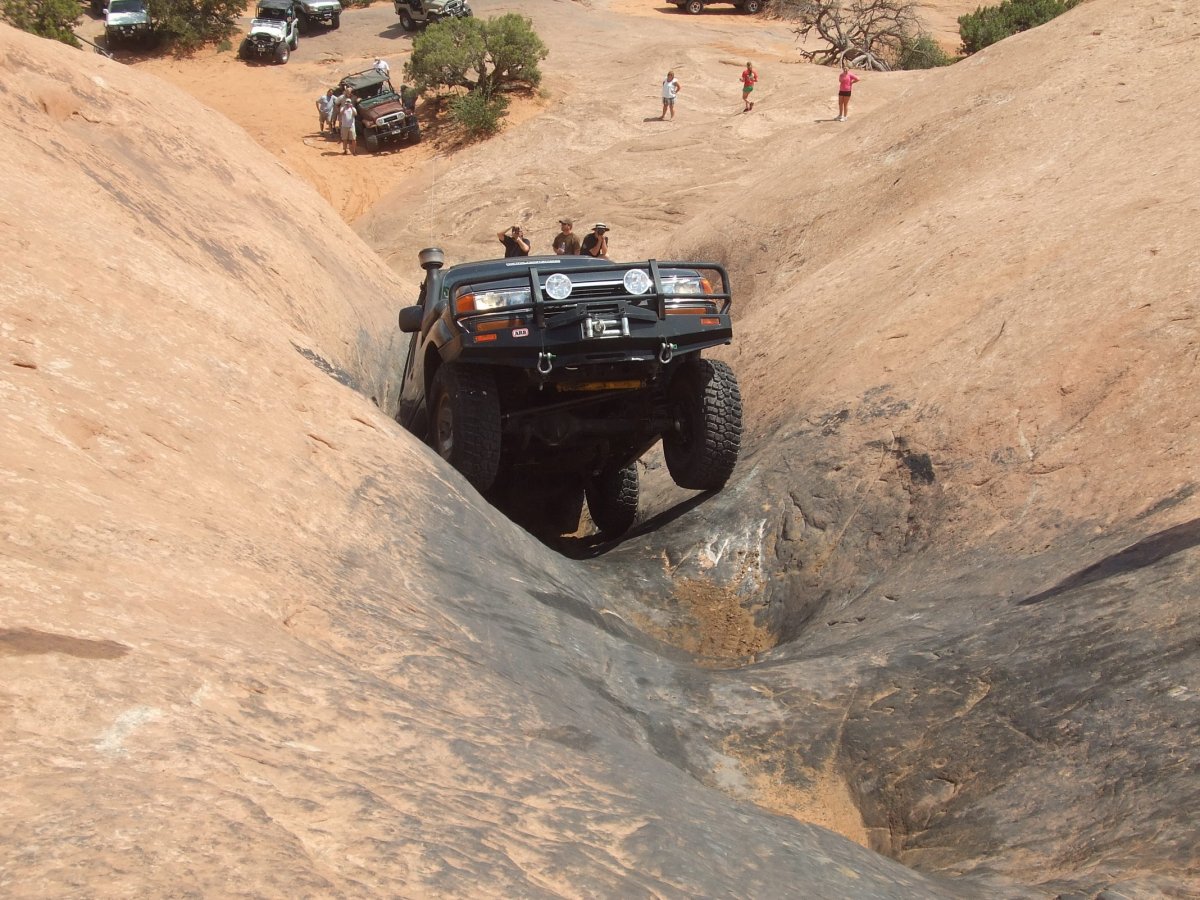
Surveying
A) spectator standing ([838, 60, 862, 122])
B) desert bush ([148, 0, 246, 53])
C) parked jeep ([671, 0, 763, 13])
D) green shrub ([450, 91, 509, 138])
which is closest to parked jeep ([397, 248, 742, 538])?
spectator standing ([838, 60, 862, 122])

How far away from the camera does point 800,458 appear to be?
8633 millimetres

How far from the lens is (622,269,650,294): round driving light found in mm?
7043

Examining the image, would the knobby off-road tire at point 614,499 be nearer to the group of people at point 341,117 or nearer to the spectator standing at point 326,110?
the group of people at point 341,117

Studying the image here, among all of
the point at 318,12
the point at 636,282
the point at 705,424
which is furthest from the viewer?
the point at 318,12

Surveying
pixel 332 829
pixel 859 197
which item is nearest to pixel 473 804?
pixel 332 829

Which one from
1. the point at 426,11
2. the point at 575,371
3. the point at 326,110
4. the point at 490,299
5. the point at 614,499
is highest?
the point at 426,11

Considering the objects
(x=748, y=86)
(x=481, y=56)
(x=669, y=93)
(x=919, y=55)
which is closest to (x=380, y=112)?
(x=481, y=56)

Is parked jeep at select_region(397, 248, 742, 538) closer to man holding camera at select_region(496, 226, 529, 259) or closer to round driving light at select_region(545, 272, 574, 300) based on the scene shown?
round driving light at select_region(545, 272, 574, 300)

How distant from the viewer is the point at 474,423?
7219 millimetres

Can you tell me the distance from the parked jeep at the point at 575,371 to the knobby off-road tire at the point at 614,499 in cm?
2

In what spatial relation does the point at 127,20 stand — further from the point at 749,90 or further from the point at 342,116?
the point at 749,90

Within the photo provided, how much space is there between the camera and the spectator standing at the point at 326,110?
2858 centimetres

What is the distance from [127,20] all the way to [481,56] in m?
12.2

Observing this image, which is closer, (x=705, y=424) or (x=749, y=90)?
(x=705, y=424)
